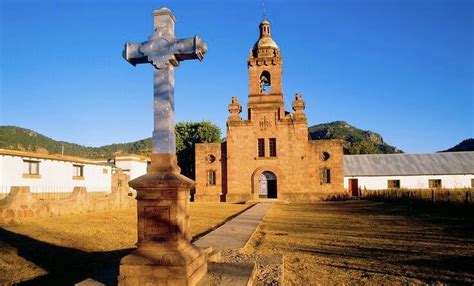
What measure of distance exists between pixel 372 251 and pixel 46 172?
2395 centimetres

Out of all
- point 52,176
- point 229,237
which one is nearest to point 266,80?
point 52,176

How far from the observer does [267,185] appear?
32188 mm

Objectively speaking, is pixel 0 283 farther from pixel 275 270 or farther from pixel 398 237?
pixel 398 237

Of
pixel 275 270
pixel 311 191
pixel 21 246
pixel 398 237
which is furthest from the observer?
pixel 311 191

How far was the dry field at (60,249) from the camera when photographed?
6488 millimetres

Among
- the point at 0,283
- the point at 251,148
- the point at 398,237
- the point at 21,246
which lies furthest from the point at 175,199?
the point at 251,148

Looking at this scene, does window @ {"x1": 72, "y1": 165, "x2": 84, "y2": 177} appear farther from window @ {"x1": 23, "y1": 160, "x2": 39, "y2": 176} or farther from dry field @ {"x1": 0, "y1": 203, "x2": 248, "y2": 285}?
dry field @ {"x1": 0, "y1": 203, "x2": 248, "y2": 285}

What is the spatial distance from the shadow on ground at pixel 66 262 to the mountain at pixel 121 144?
54.1 m

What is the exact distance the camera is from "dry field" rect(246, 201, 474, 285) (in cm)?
627

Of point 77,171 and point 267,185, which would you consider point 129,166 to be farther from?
point 267,185

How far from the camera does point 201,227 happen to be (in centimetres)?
1345

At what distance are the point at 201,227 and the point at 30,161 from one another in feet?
54.9

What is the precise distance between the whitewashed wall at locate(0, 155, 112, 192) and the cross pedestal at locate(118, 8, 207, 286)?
21.1m

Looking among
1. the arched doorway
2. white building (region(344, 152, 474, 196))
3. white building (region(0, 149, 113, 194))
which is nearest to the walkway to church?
white building (region(0, 149, 113, 194))
